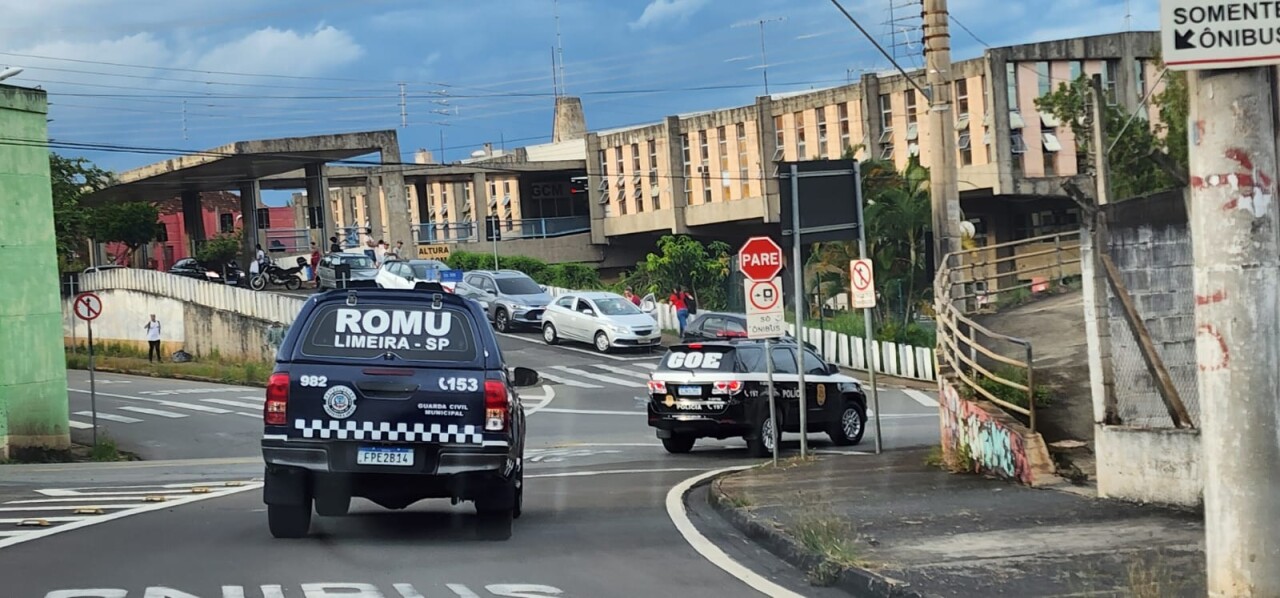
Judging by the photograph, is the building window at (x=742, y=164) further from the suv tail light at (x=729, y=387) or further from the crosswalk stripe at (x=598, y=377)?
the suv tail light at (x=729, y=387)

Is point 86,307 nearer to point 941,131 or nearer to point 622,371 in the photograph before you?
point 622,371

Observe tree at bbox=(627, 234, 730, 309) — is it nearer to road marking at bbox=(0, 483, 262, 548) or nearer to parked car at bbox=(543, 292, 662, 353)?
parked car at bbox=(543, 292, 662, 353)

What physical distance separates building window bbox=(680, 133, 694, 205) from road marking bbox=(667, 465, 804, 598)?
5364 cm

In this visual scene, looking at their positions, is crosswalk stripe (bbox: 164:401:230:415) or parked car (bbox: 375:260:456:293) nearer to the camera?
crosswalk stripe (bbox: 164:401:230:415)

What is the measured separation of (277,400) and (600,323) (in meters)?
33.9

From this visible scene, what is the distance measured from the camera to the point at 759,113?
65188mm

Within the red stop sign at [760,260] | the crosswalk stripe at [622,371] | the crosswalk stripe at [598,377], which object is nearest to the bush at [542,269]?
the crosswalk stripe at [622,371]

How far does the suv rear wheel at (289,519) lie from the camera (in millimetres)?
11875

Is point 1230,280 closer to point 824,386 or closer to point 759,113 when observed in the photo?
point 824,386

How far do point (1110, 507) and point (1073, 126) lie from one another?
3857cm

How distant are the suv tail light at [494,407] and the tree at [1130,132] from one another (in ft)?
81.2

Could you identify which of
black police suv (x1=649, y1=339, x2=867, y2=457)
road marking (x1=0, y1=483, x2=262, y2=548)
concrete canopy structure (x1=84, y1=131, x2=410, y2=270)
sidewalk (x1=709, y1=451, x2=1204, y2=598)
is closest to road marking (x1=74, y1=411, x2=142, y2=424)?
black police suv (x1=649, y1=339, x2=867, y2=457)

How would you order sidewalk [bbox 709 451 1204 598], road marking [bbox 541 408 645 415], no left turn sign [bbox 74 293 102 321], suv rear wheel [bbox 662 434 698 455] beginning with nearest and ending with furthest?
sidewalk [bbox 709 451 1204 598]
suv rear wheel [bbox 662 434 698 455]
no left turn sign [bbox 74 293 102 321]
road marking [bbox 541 408 645 415]

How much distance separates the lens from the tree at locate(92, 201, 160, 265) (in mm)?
82000
